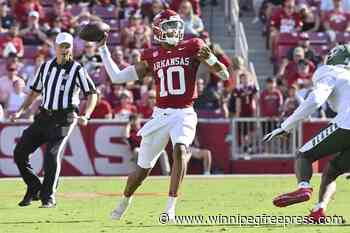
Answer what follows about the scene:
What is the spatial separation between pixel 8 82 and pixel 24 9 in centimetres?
236

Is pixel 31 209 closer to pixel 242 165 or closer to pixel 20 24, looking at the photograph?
pixel 242 165

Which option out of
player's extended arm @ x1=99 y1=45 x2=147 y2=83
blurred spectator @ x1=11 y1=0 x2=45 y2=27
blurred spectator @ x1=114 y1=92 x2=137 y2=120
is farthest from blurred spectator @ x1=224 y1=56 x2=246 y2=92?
player's extended arm @ x1=99 y1=45 x2=147 y2=83

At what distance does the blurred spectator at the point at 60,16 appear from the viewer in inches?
742

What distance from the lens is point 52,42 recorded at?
60.5 ft

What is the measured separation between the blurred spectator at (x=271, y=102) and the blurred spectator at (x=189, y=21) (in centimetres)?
204

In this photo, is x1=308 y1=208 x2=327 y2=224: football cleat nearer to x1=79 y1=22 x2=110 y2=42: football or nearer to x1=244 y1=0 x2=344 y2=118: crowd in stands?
x1=79 y1=22 x2=110 y2=42: football

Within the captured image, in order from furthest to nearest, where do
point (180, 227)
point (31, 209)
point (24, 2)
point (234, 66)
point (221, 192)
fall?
point (24, 2) → point (234, 66) → point (221, 192) → point (31, 209) → point (180, 227)

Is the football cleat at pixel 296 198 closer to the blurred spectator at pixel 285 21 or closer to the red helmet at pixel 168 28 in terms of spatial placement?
the red helmet at pixel 168 28

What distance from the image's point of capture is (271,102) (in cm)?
1722

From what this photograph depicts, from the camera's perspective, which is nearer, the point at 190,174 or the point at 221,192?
the point at 221,192

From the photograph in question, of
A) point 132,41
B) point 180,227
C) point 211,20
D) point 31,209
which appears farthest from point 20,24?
point 180,227

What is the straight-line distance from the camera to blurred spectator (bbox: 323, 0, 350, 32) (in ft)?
65.3

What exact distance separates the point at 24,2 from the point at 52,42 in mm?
1224

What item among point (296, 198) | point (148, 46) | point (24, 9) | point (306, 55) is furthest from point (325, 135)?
point (24, 9)
